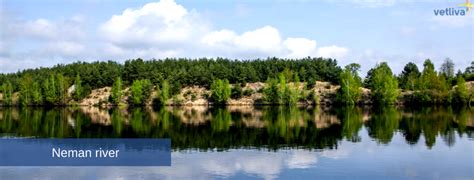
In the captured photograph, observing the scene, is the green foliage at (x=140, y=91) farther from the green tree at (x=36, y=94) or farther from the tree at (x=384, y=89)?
the tree at (x=384, y=89)

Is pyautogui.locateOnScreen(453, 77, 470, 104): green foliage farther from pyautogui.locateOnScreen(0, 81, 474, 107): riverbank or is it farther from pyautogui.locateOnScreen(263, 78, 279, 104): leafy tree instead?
pyautogui.locateOnScreen(263, 78, 279, 104): leafy tree

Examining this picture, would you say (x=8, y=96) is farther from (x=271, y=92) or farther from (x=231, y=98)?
(x=271, y=92)

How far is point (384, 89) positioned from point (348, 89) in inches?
452

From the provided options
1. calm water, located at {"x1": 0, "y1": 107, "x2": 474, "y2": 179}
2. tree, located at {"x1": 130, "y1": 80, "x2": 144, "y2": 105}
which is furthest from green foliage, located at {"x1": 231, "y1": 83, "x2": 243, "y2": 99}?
calm water, located at {"x1": 0, "y1": 107, "x2": 474, "y2": 179}

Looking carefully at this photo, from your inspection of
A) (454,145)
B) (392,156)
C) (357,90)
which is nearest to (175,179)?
(392,156)

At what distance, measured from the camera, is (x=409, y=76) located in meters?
181

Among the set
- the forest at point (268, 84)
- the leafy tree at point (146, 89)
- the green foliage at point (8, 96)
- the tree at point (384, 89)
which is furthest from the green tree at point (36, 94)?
the tree at point (384, 89)

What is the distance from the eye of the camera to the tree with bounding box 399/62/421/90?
173625 millimetres

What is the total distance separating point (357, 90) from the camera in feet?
547

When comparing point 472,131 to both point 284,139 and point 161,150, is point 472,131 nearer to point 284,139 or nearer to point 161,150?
point 284,139

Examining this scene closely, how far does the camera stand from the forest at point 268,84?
16200 centimetres

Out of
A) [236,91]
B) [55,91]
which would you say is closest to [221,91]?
[236,91]

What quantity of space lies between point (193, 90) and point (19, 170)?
15343 cm

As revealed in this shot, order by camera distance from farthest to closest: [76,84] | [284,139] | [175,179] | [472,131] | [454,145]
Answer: [76,84] < [472,131] < [284,139] < [454,145] < [175,179]
